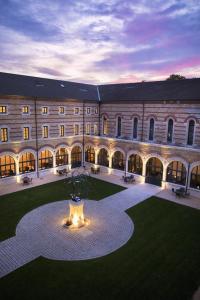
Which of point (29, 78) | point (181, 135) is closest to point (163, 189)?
point (181, 135)

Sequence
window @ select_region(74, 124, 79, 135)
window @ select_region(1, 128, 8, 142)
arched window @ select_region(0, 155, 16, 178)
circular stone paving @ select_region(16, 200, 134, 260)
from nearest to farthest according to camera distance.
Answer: circular stone paving @ select_region(16, 200, 134, 260) → window @ select_region(1, 128, 8, 142) → arched window @ select_region(0, 155, 16, 178) → window @ select_region(74, 124, 79, 135)

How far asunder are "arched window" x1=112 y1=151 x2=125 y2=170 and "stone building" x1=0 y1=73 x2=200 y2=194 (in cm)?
13

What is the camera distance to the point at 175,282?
11.3m

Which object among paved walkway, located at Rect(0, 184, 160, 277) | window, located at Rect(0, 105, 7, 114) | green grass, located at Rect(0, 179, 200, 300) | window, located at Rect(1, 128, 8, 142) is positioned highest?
window, located at Rect(0, 105, 7, 114)

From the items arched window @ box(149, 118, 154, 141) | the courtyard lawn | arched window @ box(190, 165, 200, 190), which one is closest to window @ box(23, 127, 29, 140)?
the courtyard lawn

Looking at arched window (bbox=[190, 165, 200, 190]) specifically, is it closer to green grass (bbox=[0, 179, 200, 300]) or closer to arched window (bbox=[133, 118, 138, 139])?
green grass (bbox=[0, 179, 200, 300])

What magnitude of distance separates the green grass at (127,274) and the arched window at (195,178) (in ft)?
26.7

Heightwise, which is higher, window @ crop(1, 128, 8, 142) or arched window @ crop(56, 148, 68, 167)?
window @ crop(1, 128, 8, 142)

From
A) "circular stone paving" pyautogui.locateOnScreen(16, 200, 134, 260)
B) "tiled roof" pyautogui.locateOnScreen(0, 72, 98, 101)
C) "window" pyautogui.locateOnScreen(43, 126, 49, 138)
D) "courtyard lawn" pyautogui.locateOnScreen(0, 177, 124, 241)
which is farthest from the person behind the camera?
"window" pyautogui.locateOnScreen(43, 126, 49, 138)

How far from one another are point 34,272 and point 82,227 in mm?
5172

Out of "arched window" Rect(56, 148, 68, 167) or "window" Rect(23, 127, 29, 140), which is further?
"arched window" Rect(56, 148, 68, 167)

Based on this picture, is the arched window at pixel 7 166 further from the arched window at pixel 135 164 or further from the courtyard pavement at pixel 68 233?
the arched window at pixel 135 164

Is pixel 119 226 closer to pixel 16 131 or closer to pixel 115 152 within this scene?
pixel 115 152

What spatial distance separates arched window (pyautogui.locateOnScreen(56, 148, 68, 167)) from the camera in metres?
29.9
